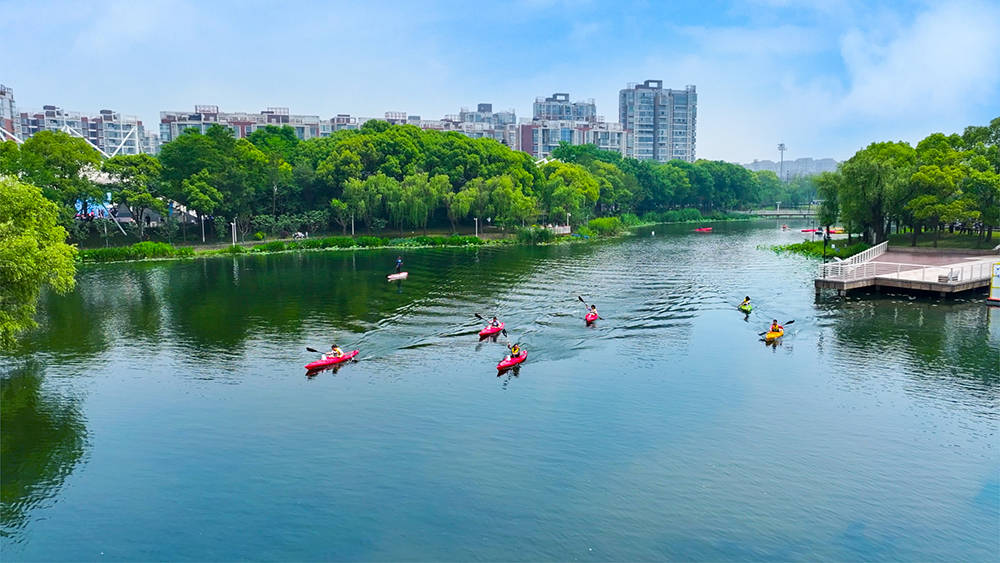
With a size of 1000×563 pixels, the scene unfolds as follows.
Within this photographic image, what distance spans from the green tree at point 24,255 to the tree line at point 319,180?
43252 mm

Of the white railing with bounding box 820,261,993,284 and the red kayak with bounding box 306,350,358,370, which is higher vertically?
the white railing with bounding box 820,261,993,284

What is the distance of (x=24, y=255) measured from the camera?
2666 centimetres

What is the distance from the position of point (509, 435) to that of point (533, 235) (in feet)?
215

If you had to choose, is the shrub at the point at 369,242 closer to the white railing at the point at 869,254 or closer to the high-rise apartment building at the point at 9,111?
the white railing at the point at 869,254

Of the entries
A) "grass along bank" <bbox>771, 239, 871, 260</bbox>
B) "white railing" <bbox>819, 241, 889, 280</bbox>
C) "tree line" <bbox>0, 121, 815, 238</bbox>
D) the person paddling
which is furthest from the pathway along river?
"tree line" <bbox>0, 121, 815, 238</bbox>

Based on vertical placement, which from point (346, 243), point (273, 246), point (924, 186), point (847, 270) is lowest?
point (847, 270)

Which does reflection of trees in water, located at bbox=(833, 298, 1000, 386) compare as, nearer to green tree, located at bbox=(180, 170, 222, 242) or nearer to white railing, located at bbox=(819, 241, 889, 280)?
white railing, located at bbox=(819, 241, 889, 280)

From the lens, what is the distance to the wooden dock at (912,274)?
43.6 m

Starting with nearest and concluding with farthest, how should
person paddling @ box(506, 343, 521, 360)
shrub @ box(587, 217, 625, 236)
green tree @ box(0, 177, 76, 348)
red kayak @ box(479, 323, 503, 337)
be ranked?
green tree @ box(0, 177, 76, 348) → person paddling @ box(506, 343, 521, 360) → red kayak @ box(479, 323, 503, 337) → shrub @ box(587, 217, 625, 236)

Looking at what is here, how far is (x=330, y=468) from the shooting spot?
20.9 meters

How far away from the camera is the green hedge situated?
6769 cm

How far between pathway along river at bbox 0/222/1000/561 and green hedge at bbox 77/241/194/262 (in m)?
27.6

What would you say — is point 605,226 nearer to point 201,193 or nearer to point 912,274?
point 201,193

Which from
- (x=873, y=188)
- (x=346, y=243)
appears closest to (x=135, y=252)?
(x=346, y=243)
